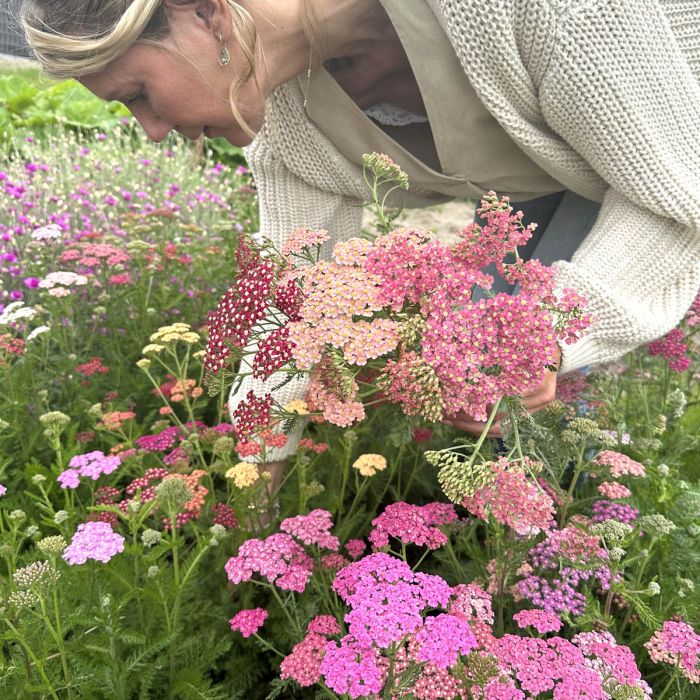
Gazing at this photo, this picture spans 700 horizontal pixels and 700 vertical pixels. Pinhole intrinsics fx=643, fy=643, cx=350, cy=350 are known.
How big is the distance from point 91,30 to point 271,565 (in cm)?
111

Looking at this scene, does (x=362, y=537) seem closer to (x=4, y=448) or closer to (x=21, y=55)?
(x=4, y=448)

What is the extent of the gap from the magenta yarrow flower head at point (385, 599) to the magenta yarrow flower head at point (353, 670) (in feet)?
0.09

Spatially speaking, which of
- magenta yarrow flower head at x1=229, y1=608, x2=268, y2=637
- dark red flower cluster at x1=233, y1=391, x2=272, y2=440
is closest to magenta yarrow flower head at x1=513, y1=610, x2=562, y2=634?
magenta yarrow flower head at x1=229, y1=608, x2=268, y2=637

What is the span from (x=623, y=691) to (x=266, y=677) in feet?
2.83

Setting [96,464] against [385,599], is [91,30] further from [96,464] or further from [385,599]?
[385,599]

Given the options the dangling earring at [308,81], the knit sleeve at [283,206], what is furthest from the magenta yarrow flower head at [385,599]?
the dangling earring at [308,81]

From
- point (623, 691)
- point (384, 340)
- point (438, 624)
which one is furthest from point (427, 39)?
point (623, 691)

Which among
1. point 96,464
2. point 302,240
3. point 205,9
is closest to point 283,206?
point 205,9

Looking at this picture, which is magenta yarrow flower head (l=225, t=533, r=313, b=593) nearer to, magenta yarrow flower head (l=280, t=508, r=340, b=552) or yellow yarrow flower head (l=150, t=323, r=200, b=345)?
magenta yarrow flower head (l=280, t=508, r=340, b=552)

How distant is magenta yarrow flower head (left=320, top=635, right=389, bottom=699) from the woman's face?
3.58 ft

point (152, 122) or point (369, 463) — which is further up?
point (152, 122)

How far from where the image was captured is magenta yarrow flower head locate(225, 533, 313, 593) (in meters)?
1.24

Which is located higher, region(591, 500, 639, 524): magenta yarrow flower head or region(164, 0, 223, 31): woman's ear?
region(164, 0, 223, 31): woman's ear

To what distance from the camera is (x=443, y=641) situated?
3.33 feet
